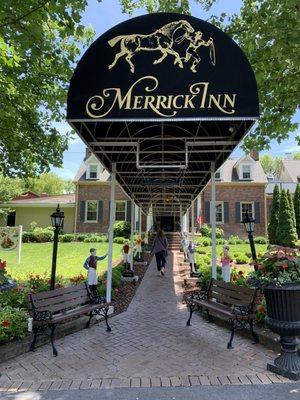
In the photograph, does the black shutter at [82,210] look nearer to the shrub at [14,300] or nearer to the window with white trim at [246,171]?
the window with white trim at [246,171]

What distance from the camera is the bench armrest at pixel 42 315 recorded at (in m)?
5.21

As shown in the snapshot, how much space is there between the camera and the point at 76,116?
5.04 meters

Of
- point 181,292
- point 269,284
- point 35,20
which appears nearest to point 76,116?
point 35,20

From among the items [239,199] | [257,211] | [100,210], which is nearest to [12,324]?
[100,210]

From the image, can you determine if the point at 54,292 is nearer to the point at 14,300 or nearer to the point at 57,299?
the point at 57,299

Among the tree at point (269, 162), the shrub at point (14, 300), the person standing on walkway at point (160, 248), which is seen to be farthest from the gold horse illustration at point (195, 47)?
the tree at point (269, 162)

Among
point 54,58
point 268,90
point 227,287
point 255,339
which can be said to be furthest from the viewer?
point 268,90

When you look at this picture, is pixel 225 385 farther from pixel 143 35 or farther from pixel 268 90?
pixel 268 90

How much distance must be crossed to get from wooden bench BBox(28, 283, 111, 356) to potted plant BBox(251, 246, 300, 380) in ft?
10.2

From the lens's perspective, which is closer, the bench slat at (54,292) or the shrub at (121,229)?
the bench slat at (54,292)

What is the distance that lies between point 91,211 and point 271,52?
23030 mm

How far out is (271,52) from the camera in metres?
8.55

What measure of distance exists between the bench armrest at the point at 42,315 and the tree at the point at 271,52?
790 centimetres

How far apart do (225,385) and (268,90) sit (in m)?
8.01
